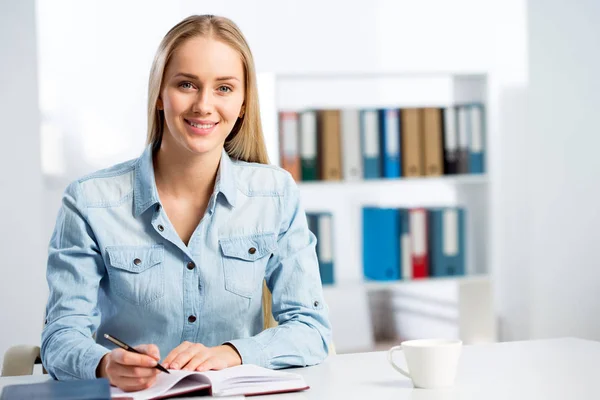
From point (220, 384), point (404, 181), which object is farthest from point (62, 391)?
point (404, 181)

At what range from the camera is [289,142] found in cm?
351

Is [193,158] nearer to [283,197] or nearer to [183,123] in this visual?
[183,123]

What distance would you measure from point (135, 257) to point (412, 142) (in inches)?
87.9

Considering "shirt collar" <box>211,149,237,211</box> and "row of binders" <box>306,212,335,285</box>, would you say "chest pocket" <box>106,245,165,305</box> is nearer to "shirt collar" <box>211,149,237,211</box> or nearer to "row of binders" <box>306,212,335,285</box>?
"shirt collar" <box>211,149,237,211</box>

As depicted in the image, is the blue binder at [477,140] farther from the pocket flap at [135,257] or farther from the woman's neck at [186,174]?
the pocket flap at [135,257]

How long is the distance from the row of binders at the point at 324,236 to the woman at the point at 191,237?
1.78 m

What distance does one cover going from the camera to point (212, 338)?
1.65 meters

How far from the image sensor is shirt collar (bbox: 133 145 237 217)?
62.8 inches

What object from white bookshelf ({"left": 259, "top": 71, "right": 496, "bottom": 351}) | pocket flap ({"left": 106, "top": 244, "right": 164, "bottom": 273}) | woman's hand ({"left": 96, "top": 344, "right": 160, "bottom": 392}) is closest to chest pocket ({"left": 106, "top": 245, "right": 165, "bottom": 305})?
pocket flap ({"left": 106, "top": 244, "right": 164, "bottom": 273})

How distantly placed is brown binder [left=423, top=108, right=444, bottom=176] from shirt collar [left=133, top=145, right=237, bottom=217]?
203cm

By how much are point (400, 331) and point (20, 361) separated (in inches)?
111

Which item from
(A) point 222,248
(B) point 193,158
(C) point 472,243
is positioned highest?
(B) point 193,158

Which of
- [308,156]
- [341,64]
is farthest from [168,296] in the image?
[341,64]

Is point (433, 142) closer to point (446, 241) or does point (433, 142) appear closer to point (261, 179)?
point (446, 241)
